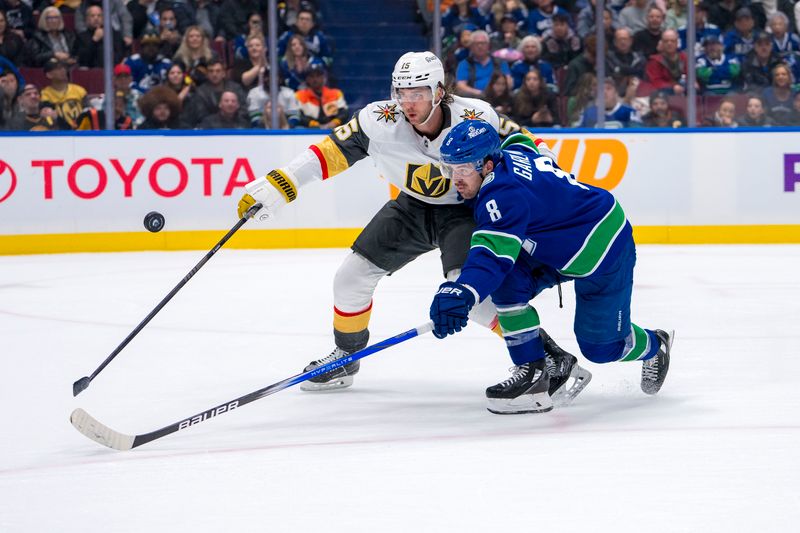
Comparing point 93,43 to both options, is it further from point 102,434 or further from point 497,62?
point 102,434

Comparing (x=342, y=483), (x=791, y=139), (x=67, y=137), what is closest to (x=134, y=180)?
(x=67, y=137)

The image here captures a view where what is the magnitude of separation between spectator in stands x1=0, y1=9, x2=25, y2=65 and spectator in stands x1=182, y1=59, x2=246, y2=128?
1.17 m

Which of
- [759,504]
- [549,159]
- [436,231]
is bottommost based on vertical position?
[759,504]

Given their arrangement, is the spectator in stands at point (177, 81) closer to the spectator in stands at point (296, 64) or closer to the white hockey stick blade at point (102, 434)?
the spectator in stands at point (296, 64)

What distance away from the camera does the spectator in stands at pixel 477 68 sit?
29.2 feet

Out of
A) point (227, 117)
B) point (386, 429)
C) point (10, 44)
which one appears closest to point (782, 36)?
point (227, 117)

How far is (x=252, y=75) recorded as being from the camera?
879 cm

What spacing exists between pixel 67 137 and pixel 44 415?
5017 millimetres

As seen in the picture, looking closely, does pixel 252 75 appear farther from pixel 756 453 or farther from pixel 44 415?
pixel 756 453

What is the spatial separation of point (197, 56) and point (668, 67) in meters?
3.40

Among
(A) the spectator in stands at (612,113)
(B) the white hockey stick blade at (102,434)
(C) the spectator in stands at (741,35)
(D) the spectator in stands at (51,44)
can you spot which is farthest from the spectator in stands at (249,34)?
(B) the white hockey stick blade at (102,434)

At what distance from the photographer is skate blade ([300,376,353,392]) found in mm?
4086

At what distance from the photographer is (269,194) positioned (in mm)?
3994

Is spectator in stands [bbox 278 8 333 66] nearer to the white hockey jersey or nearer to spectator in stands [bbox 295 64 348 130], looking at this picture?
spectator in stands [bbox 295 64 348 130]
